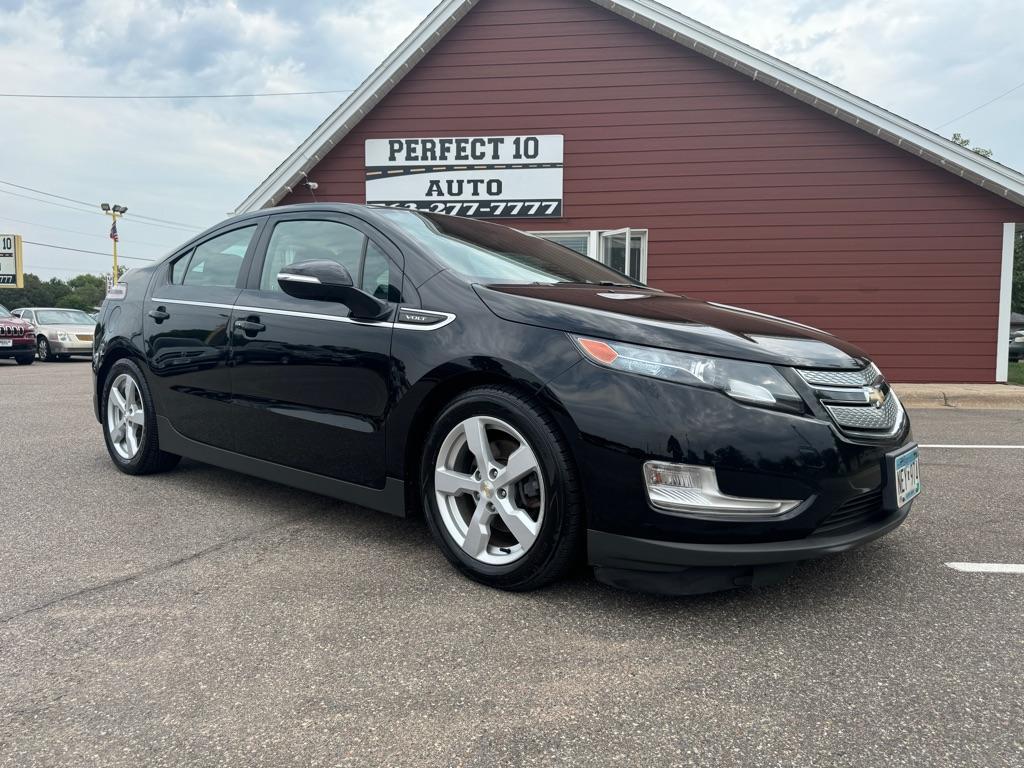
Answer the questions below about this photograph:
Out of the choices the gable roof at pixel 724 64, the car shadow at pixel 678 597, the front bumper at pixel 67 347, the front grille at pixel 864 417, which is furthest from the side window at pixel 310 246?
the front bumper at pixel 67 347

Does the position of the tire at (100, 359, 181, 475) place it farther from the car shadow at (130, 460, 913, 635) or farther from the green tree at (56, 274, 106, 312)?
the green tree at (56, 274, 106, 312)

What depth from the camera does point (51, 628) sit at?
2.33 meters

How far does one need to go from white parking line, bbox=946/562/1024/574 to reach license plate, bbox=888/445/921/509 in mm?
476

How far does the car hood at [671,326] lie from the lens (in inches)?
92.6

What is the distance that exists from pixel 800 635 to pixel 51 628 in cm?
233

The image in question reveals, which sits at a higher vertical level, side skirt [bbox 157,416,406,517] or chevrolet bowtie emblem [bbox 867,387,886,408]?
chevrolet bowtie emblem [bbox 867,387,886,408]

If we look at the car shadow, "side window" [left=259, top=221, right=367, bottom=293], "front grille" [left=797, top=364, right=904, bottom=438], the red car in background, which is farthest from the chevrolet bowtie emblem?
the red car in background

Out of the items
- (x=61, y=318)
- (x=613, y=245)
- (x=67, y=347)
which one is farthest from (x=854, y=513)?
(x=61, y=318)

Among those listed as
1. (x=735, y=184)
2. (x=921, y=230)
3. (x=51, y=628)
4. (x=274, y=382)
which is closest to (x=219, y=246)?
(x=274, y=382)

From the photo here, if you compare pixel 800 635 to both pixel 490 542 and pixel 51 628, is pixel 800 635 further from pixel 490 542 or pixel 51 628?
pixel 51 628

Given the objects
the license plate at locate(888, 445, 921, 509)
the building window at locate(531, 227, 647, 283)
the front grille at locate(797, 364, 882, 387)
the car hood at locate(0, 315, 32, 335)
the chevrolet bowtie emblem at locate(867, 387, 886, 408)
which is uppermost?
the building window at locate(531, 227, 647, 283)

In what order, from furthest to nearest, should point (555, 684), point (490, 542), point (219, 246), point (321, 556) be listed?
point (219, 246) < point (321, 556) < point (490, 542) < point (555, 684)

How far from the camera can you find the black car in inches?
88.0

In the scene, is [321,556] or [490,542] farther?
[321,556]
